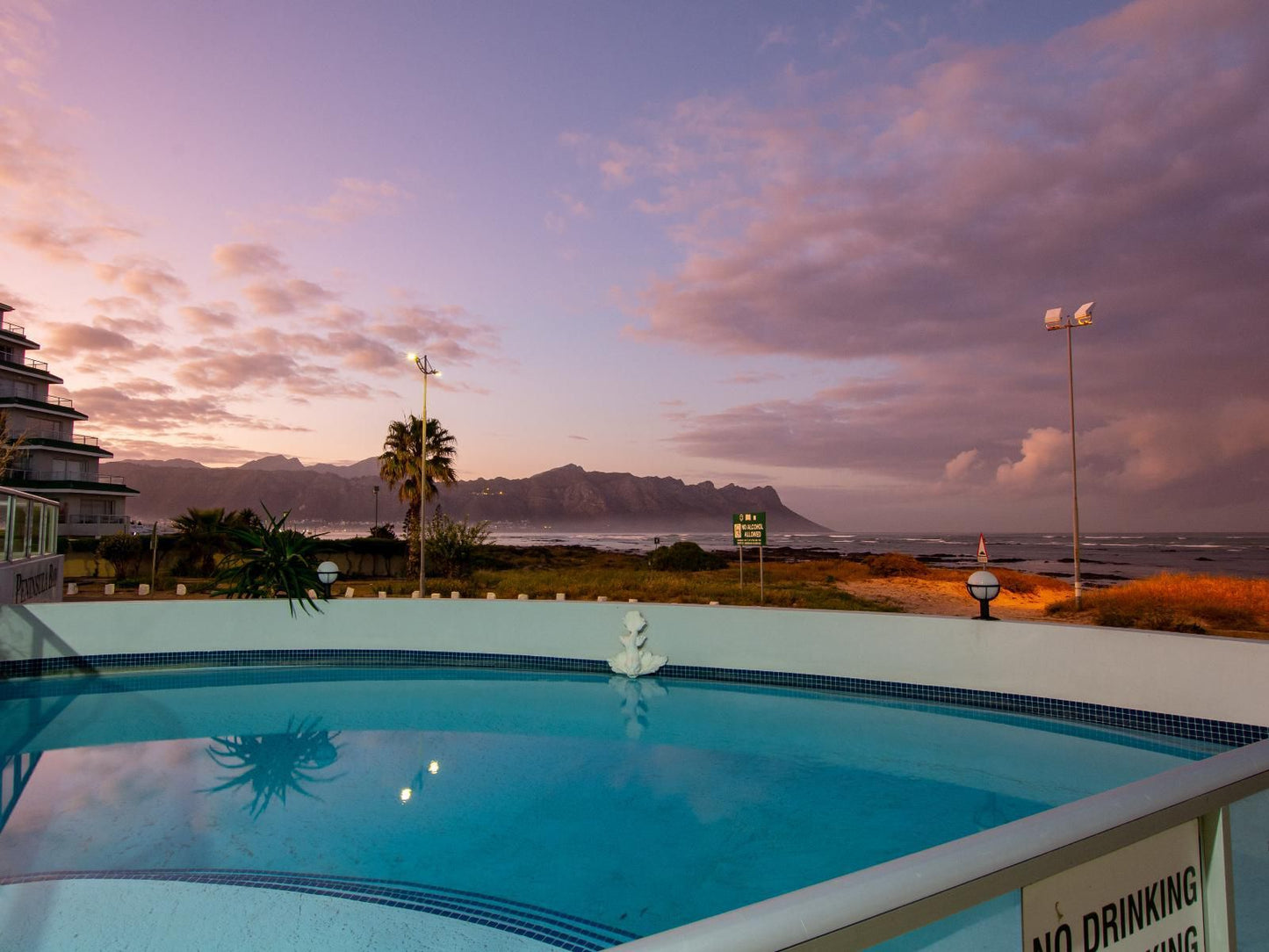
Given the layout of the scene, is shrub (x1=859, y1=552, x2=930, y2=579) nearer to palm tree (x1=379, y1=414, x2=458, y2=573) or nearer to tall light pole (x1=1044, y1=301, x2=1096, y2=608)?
tall light pole (x1=1044, y1=301, x2=1096, y2=608)

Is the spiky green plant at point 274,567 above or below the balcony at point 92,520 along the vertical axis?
below

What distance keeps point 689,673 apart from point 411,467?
17426 millimetres

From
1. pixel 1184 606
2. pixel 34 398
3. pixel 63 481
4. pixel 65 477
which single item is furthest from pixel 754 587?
Result: pixel 34 398

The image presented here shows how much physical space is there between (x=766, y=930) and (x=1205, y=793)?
0.93 meters

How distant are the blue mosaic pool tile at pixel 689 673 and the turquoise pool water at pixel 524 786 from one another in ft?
0.67

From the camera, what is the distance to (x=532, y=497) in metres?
124

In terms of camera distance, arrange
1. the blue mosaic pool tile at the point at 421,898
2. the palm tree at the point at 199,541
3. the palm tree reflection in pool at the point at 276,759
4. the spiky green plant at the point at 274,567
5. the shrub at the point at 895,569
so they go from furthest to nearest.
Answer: the shrub at the point at 895,569 → the palm tree at the point at 199,541 → the spiky green plant at the point at 274,567 → the palm tree reflection in pool at the point at 276,759 → the blue mosaic pool tile at the point at 421,898

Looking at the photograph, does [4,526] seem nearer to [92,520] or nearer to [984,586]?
[984,586]

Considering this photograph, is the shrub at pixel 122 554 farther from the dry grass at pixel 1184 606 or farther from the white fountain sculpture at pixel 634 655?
the dry grass at pixel 1184 606

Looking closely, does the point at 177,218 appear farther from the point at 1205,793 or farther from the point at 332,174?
the point at 1205,793

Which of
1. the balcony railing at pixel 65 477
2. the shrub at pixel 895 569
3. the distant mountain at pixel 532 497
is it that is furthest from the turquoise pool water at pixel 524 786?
the distant mountain at pixel 532 497

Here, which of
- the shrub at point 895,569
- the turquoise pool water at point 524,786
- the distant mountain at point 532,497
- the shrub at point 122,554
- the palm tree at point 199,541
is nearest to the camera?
the turquoise pool water at point 524,786

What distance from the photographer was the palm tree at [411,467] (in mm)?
25188

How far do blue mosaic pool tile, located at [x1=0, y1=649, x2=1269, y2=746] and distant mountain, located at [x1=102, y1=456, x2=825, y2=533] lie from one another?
312 feet
